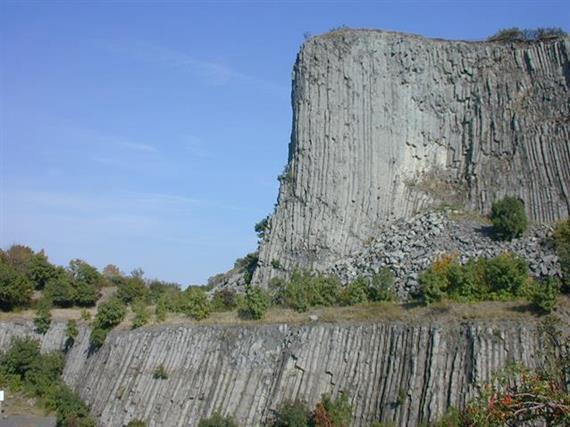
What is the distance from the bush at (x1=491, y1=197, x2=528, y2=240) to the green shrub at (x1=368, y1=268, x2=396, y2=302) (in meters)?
5.45

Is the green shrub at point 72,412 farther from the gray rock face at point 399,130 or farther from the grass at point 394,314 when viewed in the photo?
the gray rock face at point 399,130

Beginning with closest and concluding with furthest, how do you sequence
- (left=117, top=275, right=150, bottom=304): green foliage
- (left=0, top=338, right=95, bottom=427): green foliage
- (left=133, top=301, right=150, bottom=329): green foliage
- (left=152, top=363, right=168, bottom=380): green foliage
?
(left=152, top=363, right=168, bottom=380): green foliage < (left=133, top=301, right=150, bottom=329): green foliage < (left=0, top=338, right=95, bottom=427): green foliage < (left=117, top=275, right=150, bottom=304): green foliage

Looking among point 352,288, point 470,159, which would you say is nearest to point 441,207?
point 470,159

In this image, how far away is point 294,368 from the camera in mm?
28469

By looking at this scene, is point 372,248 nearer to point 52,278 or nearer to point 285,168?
point 285,168

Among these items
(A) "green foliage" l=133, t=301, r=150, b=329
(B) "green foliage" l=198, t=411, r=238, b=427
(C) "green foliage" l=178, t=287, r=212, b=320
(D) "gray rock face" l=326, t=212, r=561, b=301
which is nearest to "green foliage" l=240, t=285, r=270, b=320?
(C) "green foliage" l=178, t=287, r=212, b=320

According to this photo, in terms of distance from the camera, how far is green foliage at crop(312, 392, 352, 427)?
2498 centimetres

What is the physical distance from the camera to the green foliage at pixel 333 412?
2498 centimetres

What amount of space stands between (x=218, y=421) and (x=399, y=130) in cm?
1795

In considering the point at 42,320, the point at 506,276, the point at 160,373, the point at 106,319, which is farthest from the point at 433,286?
the point at 42,320

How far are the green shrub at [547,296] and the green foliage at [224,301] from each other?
46.7ft

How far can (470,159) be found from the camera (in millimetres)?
37688

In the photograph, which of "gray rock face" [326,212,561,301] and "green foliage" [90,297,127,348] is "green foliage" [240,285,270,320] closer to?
"gray rock face" [326,212,561,301]

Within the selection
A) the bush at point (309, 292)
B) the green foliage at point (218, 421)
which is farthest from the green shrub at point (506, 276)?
the green foliage at point (218, 421)
